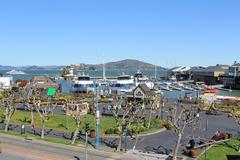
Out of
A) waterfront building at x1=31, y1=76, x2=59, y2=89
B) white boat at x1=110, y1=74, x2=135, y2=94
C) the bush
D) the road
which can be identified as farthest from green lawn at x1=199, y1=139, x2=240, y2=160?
waterfront building at x1=31, y1=76, x2=59, y2=89

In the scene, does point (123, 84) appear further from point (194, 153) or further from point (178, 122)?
point (194, 153)

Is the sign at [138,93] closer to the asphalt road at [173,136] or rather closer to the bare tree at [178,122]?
the asphalt road at [173,136]

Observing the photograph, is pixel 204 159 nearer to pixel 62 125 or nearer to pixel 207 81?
pixel 62 125

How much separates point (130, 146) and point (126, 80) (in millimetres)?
87957

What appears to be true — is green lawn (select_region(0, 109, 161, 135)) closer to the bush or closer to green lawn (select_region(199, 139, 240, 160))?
the bush

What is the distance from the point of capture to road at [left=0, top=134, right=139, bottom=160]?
42.9 meters

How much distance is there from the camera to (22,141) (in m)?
51.0

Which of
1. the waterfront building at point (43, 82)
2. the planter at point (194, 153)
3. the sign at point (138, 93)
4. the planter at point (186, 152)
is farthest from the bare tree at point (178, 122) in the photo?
the waterfront building at point (43, 82)

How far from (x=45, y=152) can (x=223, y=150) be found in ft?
63.5

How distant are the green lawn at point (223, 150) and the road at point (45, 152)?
26.2 feet

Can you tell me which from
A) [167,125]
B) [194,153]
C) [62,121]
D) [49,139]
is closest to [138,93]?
[62,121]

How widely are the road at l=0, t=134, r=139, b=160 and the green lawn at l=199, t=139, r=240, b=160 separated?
800 cm

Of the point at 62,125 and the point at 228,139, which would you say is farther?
the point at 62,125

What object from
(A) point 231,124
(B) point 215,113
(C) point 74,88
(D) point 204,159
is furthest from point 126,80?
(D) point 204,159
